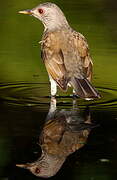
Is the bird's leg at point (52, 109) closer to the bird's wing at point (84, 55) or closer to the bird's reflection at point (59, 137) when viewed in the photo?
the bird's reflection at point (59, 137)

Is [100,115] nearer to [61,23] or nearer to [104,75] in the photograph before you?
[61,23]

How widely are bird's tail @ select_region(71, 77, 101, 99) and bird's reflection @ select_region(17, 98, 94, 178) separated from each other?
0.71 ft

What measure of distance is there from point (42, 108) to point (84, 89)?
58 cm

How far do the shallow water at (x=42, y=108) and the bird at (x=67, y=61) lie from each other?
26 centimetres

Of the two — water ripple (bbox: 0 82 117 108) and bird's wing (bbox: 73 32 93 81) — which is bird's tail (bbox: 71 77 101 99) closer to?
bird's wing (bbox: 73 32 93 81)

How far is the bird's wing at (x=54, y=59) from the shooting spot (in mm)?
9609

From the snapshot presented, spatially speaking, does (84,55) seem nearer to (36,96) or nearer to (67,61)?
(67,61)

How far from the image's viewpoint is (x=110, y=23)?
691 inches

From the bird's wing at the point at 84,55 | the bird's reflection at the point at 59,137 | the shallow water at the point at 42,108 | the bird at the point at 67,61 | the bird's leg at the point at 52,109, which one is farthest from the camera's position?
the bird's wing at the point at 84,55

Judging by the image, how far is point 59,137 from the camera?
26.3 ft

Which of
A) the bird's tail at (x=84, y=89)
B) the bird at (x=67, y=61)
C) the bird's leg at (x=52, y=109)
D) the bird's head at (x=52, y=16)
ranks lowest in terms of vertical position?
the bird's leg at (x=52, y=109)

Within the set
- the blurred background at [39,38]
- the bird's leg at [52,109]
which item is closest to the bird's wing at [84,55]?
the bird's leg at [52,109]

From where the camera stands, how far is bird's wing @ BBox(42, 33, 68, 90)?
9.61 meters

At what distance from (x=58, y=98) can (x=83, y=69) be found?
56 centimetres
